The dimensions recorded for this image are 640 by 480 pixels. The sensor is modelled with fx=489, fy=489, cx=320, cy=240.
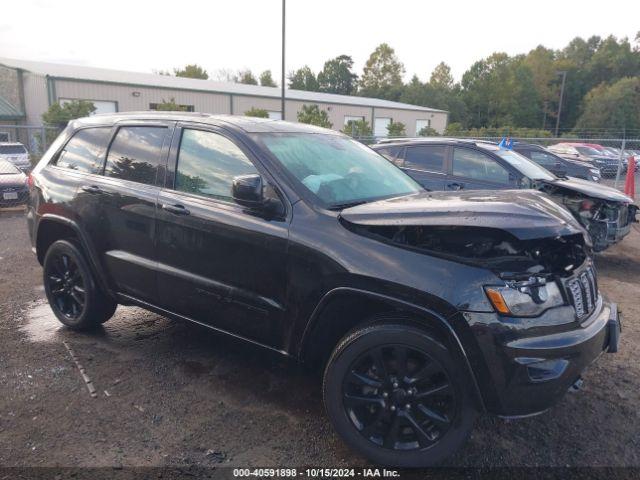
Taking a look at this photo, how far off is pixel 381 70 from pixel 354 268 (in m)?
80.4

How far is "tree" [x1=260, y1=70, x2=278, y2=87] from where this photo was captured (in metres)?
78.6

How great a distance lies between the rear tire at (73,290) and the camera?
13.3 feet

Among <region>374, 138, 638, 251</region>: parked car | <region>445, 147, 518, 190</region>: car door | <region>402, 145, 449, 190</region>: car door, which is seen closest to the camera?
<region>374, 138, 638, 251</region>: parked car

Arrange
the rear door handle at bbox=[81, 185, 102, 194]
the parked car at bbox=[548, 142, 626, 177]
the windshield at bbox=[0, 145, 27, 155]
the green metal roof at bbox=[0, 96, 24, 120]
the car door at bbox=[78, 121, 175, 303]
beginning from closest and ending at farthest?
the car door at bbox=[78, 121, 175, 303], the rear door handle at bbox=[81, 185, 102, 194], the windshield at bbox=[0, 145, 27, 155], the parked car at bbox=[548, 142, 626, 177], the green metal roof at bbox=[0, 96, 24, 120]

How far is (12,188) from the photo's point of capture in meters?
10.8

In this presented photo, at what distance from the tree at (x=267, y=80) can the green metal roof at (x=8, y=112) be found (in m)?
51.7

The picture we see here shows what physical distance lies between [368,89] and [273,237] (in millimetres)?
76227

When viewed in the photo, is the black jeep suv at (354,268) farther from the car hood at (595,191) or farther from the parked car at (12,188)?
the parked car at (12,188)

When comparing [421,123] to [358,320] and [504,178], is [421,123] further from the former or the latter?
[358,320]

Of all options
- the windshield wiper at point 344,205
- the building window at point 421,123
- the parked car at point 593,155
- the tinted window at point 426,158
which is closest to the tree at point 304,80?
the building window at point 421,123

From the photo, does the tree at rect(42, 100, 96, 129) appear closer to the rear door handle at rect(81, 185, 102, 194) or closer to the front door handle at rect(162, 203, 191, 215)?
the rear door handle at rect(81, 185, 102, 194)

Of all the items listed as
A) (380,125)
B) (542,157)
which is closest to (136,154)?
(542,157)

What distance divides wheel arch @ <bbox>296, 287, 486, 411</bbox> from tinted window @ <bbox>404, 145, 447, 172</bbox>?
17.6 ft

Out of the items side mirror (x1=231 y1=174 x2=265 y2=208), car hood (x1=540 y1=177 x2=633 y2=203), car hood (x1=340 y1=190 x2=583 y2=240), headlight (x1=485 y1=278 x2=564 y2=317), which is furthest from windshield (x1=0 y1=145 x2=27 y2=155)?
headlight (x1=485 y1=278 x2=564 y2=317)
